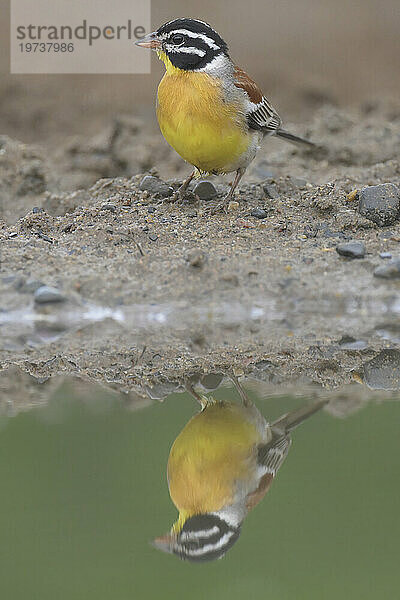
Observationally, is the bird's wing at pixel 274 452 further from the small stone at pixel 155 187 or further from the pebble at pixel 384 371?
the small stone at pixel 155 187

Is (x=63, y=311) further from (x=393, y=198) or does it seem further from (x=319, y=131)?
(x=319, y=131)

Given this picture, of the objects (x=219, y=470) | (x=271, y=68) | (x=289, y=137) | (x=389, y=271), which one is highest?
(x=219, y=470)

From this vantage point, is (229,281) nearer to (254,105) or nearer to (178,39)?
(254,105)

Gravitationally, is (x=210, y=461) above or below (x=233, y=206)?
above

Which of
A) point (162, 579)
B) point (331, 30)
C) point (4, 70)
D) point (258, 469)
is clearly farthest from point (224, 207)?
point (331, 30)

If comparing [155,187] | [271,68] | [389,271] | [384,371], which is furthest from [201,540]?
[271,68]

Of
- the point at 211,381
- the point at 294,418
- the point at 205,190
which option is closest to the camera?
the point at 294,418

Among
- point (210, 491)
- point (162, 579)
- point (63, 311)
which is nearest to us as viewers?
point (162, 579)
